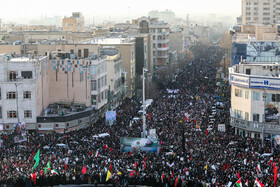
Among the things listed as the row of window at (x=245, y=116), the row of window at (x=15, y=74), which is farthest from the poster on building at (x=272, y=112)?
the row of window at (x=15, y=74)

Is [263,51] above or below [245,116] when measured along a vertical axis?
above

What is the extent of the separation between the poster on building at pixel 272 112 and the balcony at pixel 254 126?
2.24 feet

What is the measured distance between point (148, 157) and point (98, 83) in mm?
20881

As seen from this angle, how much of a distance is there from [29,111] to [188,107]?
59.5ft

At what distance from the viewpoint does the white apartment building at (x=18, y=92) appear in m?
53.5

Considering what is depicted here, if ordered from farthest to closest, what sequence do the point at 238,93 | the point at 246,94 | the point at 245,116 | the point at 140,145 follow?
the point at 238,93, the point at 245,116, the point at 246,94, the point at 140,145

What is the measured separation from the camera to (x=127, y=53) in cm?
8006

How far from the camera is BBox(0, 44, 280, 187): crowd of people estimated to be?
35625 mm

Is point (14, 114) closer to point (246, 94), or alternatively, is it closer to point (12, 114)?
point (12, 114)

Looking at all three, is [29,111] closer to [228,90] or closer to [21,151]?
[21,151]

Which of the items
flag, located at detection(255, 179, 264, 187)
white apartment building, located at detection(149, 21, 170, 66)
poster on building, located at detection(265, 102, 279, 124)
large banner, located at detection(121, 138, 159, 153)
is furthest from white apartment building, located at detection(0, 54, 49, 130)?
white apartment building, located at detection(149, 21, 170, 66)

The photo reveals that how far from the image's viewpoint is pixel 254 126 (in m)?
50.1

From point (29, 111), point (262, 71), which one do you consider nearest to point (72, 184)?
point (29, 111)

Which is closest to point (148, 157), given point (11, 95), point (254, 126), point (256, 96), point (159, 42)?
point (254, 126)
